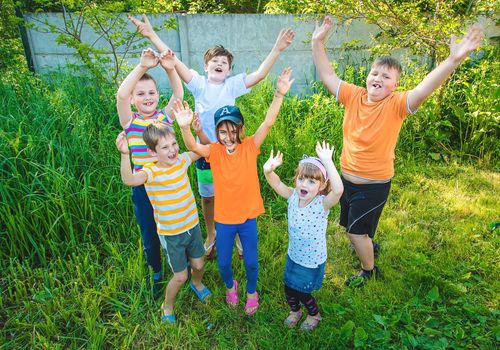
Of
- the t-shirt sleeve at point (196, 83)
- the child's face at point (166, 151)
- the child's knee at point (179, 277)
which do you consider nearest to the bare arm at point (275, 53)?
the t-shirt sleeve at point (196, 83)

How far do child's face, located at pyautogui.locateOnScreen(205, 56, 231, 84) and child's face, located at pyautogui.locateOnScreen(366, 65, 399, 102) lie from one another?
1064 millimetres

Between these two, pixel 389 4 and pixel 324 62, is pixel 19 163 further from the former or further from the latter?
pixel 389 4

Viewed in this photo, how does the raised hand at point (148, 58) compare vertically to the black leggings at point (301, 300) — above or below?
above

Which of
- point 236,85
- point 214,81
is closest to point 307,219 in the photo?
point 236,85

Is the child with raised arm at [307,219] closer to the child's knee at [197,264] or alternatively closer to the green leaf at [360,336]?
the green leaf at [360,336]

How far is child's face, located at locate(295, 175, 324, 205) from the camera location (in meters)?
2.15

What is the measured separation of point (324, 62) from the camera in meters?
2.70

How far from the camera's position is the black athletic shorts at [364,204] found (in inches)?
102

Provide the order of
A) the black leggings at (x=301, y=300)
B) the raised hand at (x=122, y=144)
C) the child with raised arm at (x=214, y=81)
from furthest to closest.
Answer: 1. the child with raised arm at (x=214, y=81)
2. the black leggings at (x=301, y=300)
3. the raised hand at (x=122, y=144)

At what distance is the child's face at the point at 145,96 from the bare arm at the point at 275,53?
28.8 inches

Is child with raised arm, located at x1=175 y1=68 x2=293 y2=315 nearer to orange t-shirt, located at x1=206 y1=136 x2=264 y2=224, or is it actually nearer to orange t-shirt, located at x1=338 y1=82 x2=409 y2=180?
orange t-shirt, located at x1=206 y1=136 x2=264 y2=224

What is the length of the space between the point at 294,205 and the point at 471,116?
3886 mm

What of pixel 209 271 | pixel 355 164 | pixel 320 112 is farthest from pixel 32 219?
pixel 320 112

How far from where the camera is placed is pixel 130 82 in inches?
90.4
